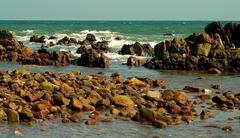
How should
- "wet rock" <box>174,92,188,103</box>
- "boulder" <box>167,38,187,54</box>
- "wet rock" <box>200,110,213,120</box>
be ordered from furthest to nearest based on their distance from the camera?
"boulder" <box>167,38,187,54</box> < "wet rock" <box>174,92,188,103</box> < "wet rock" <box>200,110,213,120</box>

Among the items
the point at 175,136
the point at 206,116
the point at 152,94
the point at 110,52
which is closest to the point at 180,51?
the point at 110,52

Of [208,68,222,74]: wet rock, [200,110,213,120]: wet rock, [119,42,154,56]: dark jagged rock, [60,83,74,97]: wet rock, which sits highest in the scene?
[60,83,74,97]: wet rock

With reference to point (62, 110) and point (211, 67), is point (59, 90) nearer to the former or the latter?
point (62, 110)

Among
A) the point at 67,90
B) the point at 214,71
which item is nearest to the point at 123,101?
the point at 67,90

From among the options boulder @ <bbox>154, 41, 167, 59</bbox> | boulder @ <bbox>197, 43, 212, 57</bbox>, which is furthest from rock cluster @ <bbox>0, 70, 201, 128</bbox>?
boulder @ <bbox>154, 41, 167, 59</bbox>

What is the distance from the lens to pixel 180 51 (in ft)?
161

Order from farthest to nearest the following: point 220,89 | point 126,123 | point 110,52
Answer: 1. point 110,52
2. point 220,89
3. point 126,123

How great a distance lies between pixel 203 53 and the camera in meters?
47.9

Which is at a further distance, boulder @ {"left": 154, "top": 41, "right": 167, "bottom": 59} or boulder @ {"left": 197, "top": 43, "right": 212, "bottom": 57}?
boulder @ {"left": 154, "top": 41, "right": 167, "bottom": 59}

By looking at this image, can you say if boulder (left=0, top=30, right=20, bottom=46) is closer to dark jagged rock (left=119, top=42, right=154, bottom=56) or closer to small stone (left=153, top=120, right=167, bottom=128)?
dark jagged rock (left=119, top=42, right=154, bottom=56)

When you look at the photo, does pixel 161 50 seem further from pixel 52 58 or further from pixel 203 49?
pixel 52 58

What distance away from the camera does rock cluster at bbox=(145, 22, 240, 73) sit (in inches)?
1809

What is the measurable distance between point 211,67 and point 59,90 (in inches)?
794

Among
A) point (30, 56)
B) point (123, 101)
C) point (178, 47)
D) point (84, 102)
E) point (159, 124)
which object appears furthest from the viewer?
point (30, 56)
